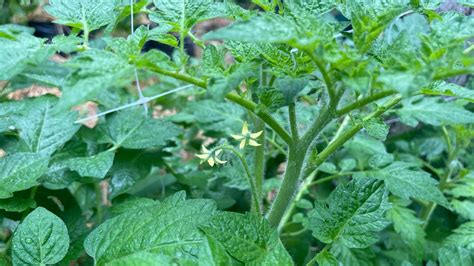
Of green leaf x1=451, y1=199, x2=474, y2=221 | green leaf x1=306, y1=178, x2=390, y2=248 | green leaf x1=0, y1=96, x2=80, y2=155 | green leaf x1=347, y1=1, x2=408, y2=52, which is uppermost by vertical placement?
green leaf x1=347, y1=1, x2=408, y2=52

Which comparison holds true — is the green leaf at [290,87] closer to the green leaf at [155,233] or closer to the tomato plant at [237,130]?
the tomato plant at [237,130]

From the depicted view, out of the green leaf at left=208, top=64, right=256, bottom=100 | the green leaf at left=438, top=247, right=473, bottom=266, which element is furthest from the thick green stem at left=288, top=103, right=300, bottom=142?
the green leaf at left=438, top=247, right=473, bottom=266

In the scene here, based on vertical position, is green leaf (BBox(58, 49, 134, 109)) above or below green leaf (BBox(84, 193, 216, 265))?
above

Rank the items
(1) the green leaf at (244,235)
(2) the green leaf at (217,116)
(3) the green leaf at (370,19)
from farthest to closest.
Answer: (2) the green leaf at (217,116) < (1) the green leaf at (244,235) < (3) the green leaf at (370,19)

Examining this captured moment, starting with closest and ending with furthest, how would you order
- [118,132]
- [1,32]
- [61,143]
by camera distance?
[1,32], [61,143], [118,132]

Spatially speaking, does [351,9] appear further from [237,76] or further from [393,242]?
[393,242]

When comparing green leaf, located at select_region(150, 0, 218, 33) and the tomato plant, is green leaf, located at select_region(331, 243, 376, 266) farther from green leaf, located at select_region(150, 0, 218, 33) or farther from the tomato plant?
green leaf, located at select_region(150, 0, 218, 33)

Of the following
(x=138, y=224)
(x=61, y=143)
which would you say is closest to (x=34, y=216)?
(x=138, y=224)

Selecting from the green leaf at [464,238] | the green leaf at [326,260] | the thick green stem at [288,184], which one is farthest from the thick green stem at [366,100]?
the green leaf at [464,238]
